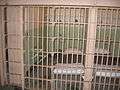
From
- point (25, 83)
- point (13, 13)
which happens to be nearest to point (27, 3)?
point (13, 13)

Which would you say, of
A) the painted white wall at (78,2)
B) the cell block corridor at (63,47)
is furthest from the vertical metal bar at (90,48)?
the painted white wall at (78,2)

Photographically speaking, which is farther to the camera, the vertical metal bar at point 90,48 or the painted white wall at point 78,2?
the vertical metal bar at point 90,48

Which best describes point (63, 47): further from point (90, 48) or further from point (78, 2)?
point (78, 2)

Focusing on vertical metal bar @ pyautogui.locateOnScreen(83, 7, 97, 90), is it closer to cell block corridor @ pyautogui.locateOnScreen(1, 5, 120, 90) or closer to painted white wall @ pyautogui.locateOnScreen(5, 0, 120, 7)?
cell block corridor @ pyautogui.locateOnScreen(1, 5, 120, 90)

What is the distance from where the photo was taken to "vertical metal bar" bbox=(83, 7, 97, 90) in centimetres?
299

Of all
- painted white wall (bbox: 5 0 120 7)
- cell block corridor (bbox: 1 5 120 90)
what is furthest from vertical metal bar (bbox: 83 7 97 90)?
painted white wall (bbox: 5 0 120 7)

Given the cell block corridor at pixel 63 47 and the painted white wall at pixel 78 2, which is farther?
the cell block corridor at pixel 63 47

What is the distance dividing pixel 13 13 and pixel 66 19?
104cm

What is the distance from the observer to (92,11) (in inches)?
117

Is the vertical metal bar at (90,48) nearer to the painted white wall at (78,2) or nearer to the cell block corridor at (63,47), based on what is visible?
the cell block corridor at (63,47)

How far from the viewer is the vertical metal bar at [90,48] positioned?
2.99m

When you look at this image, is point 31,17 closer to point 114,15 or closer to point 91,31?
point 91,31

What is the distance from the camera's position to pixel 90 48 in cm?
310

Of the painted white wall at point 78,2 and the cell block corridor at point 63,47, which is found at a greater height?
the painted white wall at point 78,2
